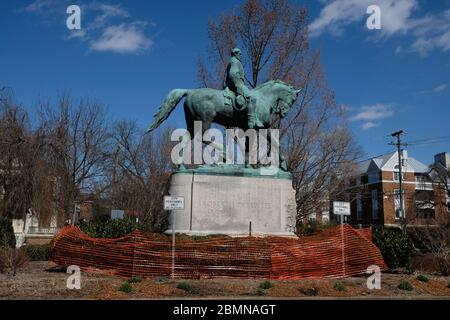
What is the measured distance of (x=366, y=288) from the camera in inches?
447

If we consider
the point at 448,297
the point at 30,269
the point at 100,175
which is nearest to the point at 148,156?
the point at 100,175

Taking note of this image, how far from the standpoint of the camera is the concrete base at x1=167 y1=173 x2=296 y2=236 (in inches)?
651

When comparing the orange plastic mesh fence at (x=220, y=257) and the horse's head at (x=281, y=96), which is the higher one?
the horse's head at (x=281, y=96)

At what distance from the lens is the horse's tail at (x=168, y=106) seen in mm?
17078

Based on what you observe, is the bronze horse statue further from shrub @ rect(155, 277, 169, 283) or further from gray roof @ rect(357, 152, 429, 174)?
gray roof @ rect(357, 152, 429, 174)

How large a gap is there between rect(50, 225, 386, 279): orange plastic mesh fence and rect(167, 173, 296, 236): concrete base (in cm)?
283

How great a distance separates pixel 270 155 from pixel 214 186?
9.08 feet

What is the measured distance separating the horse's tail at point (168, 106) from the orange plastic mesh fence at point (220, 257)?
15.8ft

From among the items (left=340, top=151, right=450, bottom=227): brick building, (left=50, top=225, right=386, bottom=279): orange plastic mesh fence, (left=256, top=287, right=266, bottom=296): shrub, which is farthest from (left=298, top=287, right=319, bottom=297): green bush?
(left=340, top=151, right=450, bottom=227): brick building

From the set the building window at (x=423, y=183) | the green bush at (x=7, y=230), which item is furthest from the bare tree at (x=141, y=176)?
the building window at (x=423, y=183)

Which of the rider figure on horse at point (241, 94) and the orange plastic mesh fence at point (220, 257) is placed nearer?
the orange plastic mesh fence at point (220, 257)

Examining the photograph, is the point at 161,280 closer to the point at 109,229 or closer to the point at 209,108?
the point at 109,229

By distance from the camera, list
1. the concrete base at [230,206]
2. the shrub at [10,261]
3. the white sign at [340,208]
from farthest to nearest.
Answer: the concrete base at [230,206] < the white sign at [340,208] < the shrub at [10,261]

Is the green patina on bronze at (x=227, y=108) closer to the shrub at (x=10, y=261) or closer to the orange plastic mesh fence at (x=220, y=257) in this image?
the orange plastic mesh fence at (x=220, y=257)
